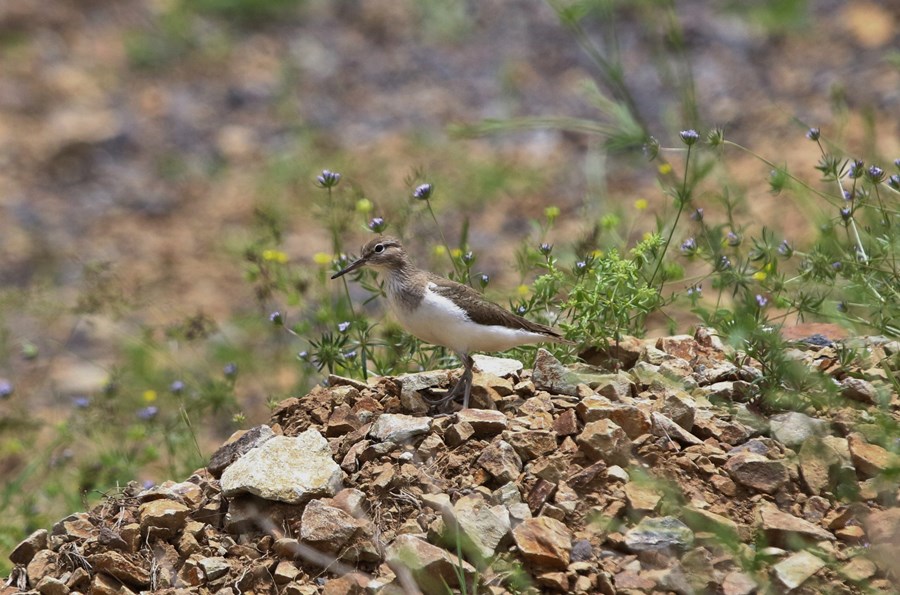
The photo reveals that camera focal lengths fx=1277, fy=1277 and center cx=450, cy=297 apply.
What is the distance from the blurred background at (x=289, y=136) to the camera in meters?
10.3

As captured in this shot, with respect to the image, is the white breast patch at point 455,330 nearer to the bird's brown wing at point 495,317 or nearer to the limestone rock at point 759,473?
the bird's brown wing at point 495,317

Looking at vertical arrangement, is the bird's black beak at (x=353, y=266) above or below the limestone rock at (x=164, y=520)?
above

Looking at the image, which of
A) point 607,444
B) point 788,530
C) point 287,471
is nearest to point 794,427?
point 788,530

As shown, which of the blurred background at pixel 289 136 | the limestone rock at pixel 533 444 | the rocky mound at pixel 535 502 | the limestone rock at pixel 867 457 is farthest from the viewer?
the blurred background at pixel 289 136

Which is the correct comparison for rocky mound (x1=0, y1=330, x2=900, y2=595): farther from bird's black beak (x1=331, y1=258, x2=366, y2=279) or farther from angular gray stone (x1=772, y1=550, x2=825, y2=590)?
bird's black beak (x1=331, y1=258, x2=366, y2=279)

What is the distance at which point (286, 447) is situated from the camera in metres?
5.41

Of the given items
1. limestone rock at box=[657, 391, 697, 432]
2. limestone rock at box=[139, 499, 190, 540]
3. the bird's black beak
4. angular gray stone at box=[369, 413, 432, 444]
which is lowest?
limestone rock at box=[139, 499, 190, 540]

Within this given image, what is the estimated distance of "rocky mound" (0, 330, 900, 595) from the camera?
15.5ft

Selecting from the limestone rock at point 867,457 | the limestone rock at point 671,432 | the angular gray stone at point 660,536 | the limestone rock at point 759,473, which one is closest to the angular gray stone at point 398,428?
the limestone rock at point 671,432

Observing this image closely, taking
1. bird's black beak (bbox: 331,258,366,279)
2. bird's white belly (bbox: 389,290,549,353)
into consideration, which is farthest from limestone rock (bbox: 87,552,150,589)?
bird's black beak (bbox: 331,258,366,279)

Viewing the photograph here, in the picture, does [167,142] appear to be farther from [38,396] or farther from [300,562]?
[300,562]

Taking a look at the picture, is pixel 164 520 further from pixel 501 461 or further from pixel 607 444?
pixel 607 444

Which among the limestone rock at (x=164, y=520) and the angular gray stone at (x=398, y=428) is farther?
the angular gray stone at (x=398, y=428)

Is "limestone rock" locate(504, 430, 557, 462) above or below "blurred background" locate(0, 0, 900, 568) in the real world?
above
